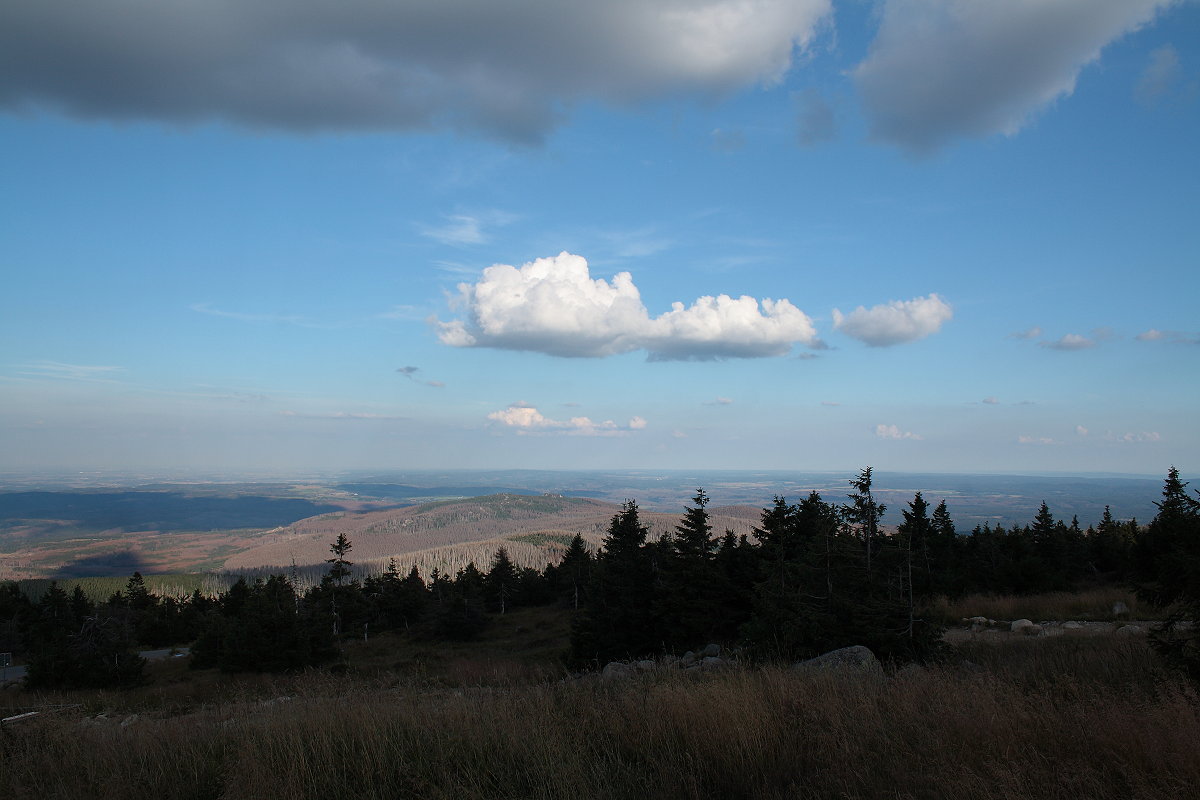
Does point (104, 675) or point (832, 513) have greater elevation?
point (832, 513)

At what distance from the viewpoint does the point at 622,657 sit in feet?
65.2

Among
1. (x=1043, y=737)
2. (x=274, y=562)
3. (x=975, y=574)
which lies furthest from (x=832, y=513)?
(x=274, y=562)

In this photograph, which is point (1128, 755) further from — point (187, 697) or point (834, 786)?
point (187, 697)

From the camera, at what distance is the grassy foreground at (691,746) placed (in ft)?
14.0

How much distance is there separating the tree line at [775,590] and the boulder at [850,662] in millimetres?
1102

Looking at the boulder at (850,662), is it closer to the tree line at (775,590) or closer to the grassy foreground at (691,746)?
the grassy foreground at (691,746)

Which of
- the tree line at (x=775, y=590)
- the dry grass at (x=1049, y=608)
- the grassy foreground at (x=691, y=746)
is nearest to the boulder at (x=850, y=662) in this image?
the grassy foreground at (x=691, y=746)

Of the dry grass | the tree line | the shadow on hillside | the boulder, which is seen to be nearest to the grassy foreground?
the boulder

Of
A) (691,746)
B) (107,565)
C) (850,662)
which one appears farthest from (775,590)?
(107,565)

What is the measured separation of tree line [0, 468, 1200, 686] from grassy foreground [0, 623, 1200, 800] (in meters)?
2.60

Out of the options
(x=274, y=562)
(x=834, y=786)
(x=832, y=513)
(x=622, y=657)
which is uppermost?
(x=832, y=513)

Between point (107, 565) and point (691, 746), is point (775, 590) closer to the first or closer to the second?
point (691, 746)

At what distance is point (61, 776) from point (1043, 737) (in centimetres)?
940

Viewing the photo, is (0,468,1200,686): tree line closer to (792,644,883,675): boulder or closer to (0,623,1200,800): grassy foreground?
(792,644,883,675): boulder
